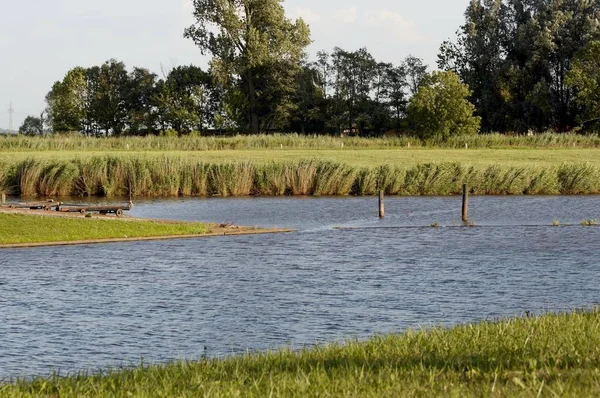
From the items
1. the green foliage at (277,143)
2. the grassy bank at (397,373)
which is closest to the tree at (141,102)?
the green foliage at (277,143)

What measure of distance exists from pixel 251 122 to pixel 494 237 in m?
75.6

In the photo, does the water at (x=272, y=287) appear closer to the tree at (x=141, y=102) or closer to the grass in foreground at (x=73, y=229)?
the grass in foreground at (x=73, y=229)

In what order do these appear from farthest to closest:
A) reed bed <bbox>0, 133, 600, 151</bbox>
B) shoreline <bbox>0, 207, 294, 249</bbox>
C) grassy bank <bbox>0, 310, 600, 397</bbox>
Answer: reed bed <bbox>0, 133, 600, 151</bbox> → shoreline <bbox>0, 207, 294, 249</bbox> → grassy bank <bbox>0, 310, 600, 397</bbox>

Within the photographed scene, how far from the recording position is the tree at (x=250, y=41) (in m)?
110

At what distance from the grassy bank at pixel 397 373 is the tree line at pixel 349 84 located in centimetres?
8386

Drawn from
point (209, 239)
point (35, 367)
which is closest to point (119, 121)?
point (209, 239)

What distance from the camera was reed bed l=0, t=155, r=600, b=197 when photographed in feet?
178

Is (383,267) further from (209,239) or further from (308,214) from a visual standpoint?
(308,214)

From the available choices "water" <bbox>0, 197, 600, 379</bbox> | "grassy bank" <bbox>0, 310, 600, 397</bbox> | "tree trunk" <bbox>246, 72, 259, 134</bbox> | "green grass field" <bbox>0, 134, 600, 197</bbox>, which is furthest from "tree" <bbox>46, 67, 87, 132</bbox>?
"grassy bank" <bbox>0, 310, 600, 397</bbox>

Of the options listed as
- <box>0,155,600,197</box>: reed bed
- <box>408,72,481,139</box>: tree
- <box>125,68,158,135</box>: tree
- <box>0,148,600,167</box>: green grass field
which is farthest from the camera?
<box>125,68,158,135</box>: tree

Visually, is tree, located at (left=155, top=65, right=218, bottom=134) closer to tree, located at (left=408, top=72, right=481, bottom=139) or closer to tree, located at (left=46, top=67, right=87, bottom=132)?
tree, located at (left=46, top=67, right=87, bottom=132)

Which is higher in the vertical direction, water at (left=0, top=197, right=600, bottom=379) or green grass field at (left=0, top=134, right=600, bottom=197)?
green grass field at (left=0, top=134, right=600, bottom=197)

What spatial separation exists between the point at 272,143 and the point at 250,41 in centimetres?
2169

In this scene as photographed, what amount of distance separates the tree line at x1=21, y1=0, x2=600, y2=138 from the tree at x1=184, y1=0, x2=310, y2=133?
124 millimetres
